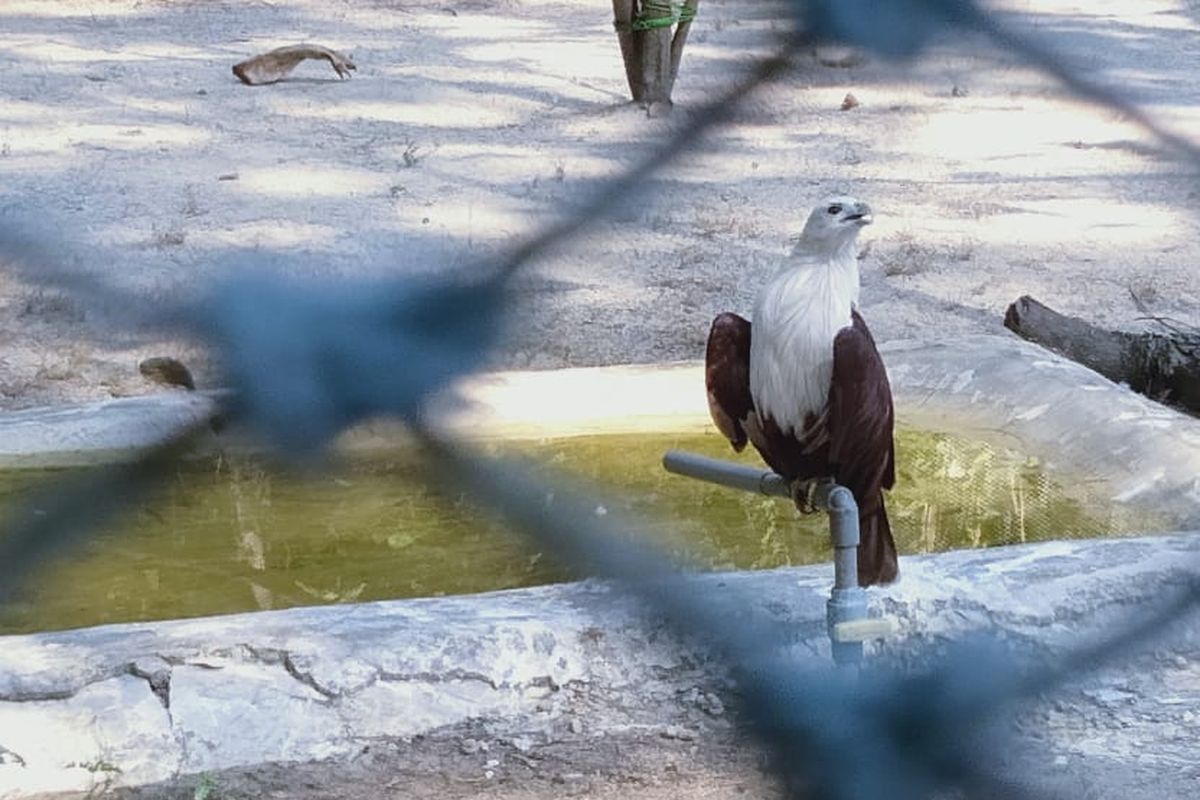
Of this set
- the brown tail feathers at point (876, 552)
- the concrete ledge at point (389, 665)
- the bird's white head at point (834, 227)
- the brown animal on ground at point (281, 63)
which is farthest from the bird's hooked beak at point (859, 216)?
the brown animal on ground at point (281, 63)

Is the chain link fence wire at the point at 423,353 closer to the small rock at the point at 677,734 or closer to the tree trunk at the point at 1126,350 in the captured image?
the small rock at the point at 677,734

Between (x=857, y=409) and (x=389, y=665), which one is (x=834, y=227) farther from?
(x=389, y=665)

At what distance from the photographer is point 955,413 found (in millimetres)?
2225

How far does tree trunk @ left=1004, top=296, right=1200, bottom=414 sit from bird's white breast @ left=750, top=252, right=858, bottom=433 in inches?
55.8

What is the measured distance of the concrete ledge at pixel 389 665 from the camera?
A: 50.3 inches

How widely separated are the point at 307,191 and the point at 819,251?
4.29ft

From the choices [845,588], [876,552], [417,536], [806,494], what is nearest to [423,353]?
[845,588]

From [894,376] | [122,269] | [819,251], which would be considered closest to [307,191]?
[894,376]

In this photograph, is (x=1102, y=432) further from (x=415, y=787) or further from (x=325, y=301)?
(x=325, y=301)

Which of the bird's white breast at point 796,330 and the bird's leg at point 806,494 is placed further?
the bird's white breast at point 796,330

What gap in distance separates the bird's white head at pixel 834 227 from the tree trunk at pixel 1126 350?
137cm

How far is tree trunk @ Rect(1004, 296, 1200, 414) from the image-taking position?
223cm

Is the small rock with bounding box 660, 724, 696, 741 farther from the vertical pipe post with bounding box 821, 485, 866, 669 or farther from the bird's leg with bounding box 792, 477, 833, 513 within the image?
the vertical pipe post with bounding box 821, 485, 866, 669

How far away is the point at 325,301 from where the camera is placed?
0.27m
